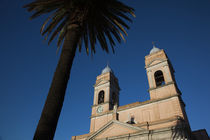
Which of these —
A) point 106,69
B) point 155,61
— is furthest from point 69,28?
point 106,69

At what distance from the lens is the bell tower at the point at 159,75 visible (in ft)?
76.0

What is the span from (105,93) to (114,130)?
9.59m

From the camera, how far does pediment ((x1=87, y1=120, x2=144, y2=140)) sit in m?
20.3

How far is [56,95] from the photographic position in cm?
414

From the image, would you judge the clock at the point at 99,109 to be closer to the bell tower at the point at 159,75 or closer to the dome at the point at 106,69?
the dome at the point at 106,69

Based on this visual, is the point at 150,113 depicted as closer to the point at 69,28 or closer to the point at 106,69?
the point at 106,69

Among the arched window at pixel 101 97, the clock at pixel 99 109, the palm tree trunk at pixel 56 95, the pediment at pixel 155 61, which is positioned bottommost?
the palm tree trunk at pixel 56 95

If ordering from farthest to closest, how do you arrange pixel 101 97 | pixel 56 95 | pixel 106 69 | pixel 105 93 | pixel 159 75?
pixel 106 69, pixel 101 97, pixel 105 93, pixel 159 75, pixel 56 95

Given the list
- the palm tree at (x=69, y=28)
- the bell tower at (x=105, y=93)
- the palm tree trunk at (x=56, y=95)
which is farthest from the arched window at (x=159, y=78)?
the palm tree trunk at (x=56, y=95)

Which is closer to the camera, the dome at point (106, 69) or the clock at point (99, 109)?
the clock at point (99, 109)

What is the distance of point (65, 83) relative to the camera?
4.52 m

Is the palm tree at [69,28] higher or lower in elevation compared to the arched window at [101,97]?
lower

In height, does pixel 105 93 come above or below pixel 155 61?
below

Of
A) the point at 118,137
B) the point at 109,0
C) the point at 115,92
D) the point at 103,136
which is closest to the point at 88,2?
the point at 109,0
